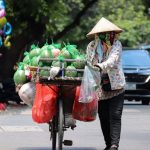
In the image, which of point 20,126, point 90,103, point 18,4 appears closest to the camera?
point 90,103

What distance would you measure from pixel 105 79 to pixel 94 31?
0.64 metres

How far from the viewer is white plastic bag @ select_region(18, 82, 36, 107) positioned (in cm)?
1020

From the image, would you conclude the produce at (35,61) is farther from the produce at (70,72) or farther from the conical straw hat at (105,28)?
the conical straw hat at (105,28)

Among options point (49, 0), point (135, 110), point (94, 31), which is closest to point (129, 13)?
point (49, 0)

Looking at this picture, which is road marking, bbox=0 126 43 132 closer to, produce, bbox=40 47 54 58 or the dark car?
produce, bbox=40 47 54 58

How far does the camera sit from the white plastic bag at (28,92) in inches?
401

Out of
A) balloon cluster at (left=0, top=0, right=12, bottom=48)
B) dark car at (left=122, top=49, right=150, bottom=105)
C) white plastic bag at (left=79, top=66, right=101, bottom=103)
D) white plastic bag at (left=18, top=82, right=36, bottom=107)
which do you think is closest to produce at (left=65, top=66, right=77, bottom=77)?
white plastic bag at (left=79, top=66, right=101, bottom=103)

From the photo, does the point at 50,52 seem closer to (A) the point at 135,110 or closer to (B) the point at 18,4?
(A) the point at 135,110

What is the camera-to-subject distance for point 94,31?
10.3 meters

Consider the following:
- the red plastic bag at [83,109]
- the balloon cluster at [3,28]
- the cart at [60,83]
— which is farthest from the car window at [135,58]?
the cart at [60,83]

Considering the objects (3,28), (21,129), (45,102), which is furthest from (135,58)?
(45,102)

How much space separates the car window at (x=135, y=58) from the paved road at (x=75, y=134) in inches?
210

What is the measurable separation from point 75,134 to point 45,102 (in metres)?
3.85

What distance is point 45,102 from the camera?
1002cm
